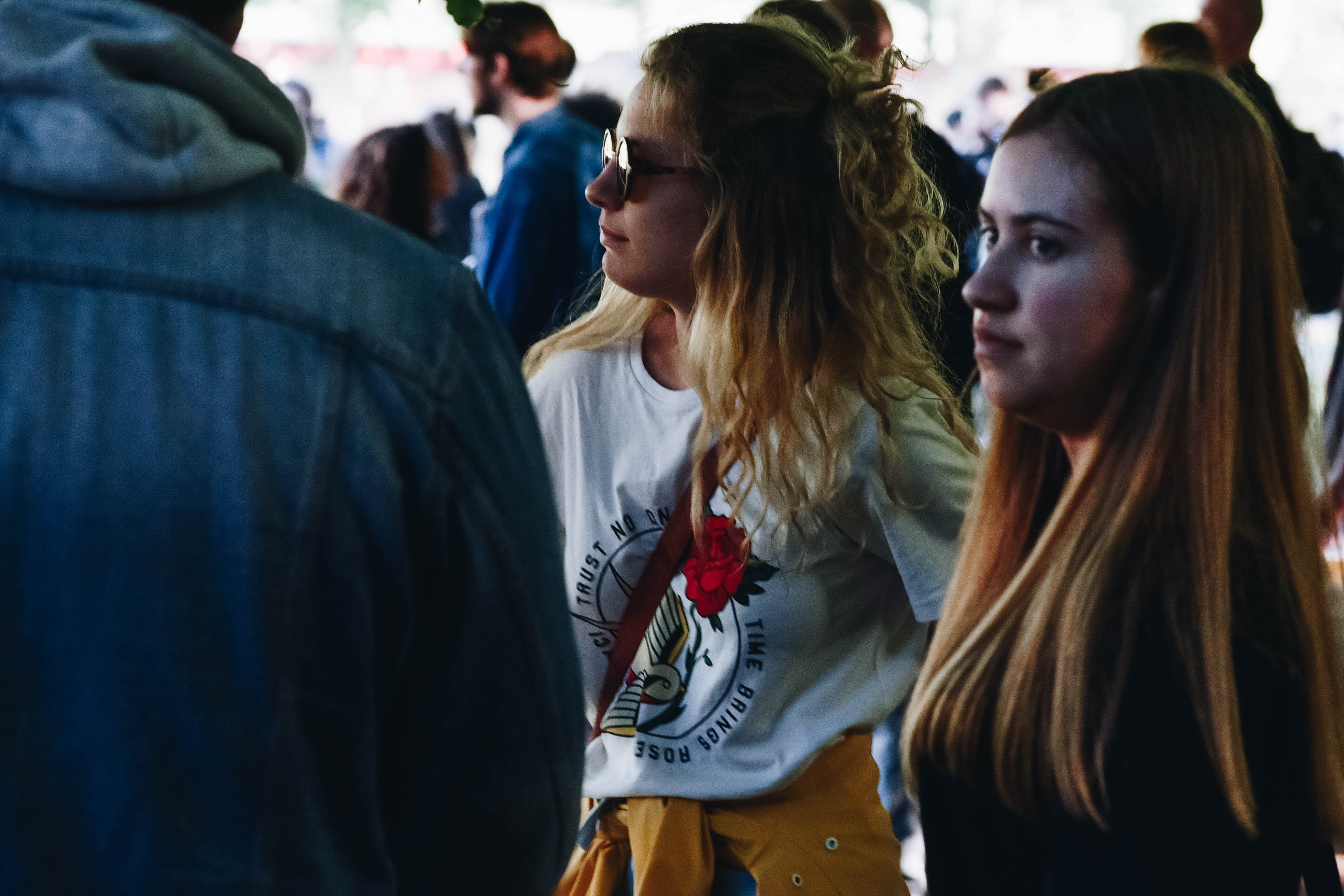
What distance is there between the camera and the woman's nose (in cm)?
182

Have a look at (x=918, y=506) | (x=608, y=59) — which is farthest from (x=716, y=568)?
(x=608, y=59)

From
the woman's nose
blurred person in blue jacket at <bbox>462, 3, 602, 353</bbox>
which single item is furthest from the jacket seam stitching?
blurred person in blue jacket at <bbox>462, 3, 602, 353</bbox>

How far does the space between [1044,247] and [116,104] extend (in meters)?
0.79

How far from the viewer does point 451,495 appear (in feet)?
3.13

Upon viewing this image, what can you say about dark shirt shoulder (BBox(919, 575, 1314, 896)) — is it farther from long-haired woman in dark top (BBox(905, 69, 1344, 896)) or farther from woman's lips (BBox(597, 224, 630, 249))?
woman's lips (BBox(597, 224, 630, 249))

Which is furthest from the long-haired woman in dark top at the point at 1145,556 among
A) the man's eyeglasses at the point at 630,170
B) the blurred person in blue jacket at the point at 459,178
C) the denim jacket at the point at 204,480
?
the blurred person in blue jacket at the point at 459,178

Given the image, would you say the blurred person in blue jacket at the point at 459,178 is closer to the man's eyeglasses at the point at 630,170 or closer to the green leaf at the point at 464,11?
the man's eyeglasses at the point at 630,170

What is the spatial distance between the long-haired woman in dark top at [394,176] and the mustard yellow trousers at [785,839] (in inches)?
120

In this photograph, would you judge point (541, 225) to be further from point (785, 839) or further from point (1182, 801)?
point (1182, 801)

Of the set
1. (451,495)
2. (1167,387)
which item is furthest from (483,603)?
(1167,387)

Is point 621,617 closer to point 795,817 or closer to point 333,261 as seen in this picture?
point 795,817

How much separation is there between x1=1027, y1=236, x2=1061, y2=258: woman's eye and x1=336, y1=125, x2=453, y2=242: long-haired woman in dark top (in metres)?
3.37

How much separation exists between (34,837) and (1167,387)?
97cm

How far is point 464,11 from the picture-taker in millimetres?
1240
